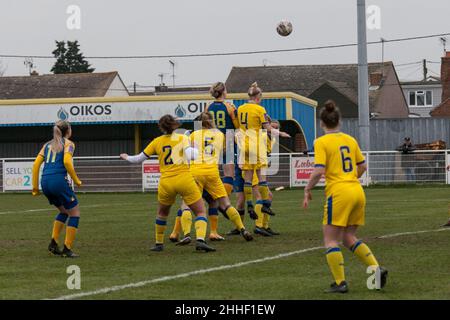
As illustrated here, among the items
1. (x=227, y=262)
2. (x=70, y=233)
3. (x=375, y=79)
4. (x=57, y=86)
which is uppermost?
(x=375, y=79)

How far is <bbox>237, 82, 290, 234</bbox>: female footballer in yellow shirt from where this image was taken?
50.4 ft

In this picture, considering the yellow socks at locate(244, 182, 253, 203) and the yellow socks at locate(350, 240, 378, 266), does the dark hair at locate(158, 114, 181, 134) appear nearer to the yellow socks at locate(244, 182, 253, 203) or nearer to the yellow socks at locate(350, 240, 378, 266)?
the yellow socks at locate(244, 182, 253, 203)

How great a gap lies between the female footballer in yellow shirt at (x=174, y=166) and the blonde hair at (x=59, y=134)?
0.84 metres

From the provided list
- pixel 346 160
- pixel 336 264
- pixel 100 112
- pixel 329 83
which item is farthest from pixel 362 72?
→ pixel 329 83

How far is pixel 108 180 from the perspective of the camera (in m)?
39.5

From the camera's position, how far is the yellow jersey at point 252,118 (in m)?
15.3

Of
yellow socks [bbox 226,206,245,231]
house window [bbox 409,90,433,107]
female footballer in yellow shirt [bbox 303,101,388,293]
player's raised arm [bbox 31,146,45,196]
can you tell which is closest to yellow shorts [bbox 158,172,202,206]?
yellow socks [bbox 226,206,245,231]

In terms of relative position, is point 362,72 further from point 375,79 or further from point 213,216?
point 375,79

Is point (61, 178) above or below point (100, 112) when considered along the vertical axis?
below

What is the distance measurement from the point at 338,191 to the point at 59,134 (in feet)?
16.3

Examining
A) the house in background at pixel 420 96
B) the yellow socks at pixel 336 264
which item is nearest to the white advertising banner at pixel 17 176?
the yellow socks at pixel 336 264

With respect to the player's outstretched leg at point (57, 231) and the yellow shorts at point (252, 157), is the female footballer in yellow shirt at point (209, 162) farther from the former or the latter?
the player's outstretched leg at point (57, 231)

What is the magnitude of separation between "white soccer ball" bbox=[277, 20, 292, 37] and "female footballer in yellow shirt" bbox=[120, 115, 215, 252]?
22014 millimetres

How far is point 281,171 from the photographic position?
125 ft
